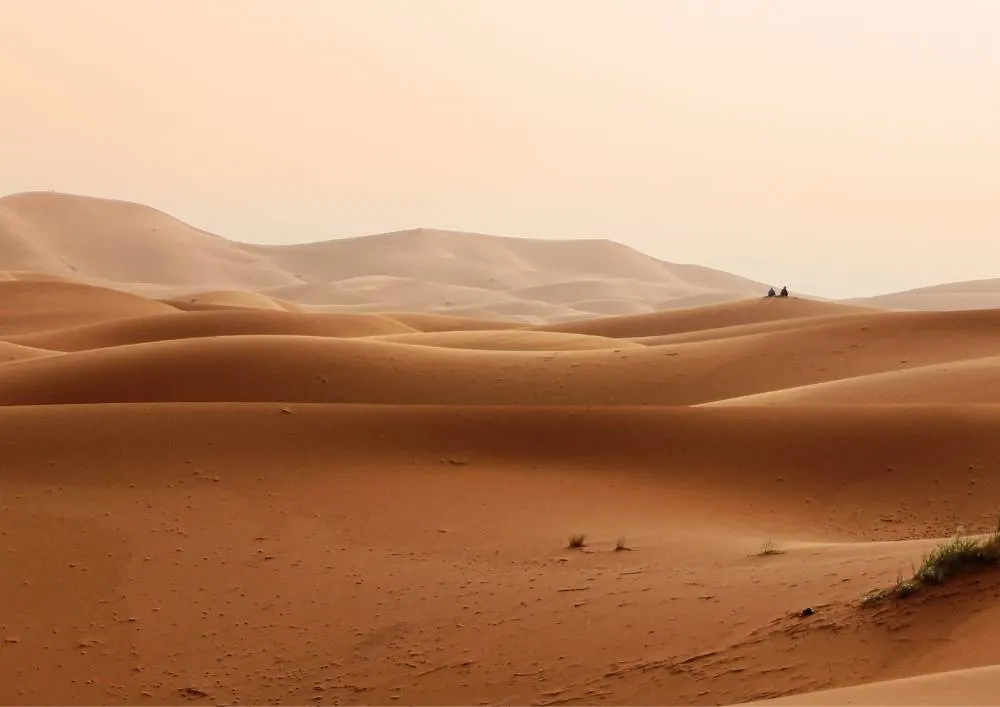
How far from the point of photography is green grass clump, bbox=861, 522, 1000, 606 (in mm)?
6172

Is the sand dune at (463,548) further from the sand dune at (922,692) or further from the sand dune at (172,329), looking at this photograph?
the sand dune at (172,329)

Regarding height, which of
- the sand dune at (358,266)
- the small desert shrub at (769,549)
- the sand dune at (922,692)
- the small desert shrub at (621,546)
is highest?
the sand dune at (358,266)

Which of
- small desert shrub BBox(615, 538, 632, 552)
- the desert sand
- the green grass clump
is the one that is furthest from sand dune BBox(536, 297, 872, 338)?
the green grass clump

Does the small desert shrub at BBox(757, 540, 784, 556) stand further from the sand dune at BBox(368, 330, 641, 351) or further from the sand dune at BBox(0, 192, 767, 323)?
the sand dune at BBox(0, 192, 767, 323)

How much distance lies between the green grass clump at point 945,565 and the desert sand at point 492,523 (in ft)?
0.28

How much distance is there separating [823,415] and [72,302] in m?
38.5

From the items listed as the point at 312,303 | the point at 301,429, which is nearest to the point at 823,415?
the point at 301,429

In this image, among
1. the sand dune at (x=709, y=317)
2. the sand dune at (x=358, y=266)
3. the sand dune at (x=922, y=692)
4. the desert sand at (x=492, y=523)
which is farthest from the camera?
the sand dune at (x=358, y=266)

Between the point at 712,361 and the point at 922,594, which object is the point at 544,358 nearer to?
the point at 712,361

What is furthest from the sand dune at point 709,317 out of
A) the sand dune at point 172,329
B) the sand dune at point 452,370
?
the sand dune at point 452,370

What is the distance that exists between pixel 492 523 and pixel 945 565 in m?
5.06

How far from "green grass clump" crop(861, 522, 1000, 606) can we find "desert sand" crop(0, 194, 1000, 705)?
3.3 inches

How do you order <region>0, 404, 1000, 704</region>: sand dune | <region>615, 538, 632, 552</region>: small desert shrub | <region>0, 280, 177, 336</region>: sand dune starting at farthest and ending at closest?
<region>0, 280, 177, 336</region>: sand dune
<region>615, 538, 632, 552</region>: small desert shrub
<region>0, 404, 1000, 704</region>: sand dune

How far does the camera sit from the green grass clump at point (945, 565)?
243 inches
